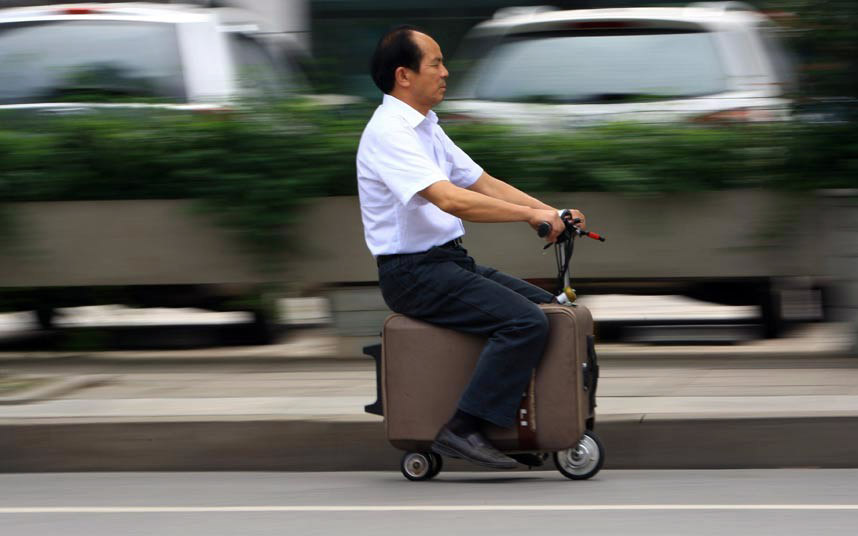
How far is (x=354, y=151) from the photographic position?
8.01m

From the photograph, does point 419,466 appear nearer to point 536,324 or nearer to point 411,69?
point 536,324

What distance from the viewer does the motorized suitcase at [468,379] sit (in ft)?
18.3

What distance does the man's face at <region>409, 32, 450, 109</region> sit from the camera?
5.65 meters

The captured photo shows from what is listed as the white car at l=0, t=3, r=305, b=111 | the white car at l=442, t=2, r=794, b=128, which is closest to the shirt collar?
the white car at l=442, t=2, r=794, b=128

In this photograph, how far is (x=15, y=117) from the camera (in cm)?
820

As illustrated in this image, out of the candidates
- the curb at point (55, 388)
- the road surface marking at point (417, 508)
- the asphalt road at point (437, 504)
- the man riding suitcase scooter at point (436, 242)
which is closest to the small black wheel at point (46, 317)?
the curb at point (55, 388)

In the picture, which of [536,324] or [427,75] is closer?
[536,324]

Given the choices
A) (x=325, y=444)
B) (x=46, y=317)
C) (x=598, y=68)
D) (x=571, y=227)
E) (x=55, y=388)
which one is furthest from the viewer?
(x=46, y=317)

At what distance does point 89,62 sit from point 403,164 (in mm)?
3729

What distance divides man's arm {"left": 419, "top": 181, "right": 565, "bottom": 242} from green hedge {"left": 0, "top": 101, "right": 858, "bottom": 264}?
2.42 meters

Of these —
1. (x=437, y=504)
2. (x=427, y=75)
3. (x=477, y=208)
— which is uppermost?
(x=427, y=75)

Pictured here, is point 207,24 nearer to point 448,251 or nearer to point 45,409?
point 45,409

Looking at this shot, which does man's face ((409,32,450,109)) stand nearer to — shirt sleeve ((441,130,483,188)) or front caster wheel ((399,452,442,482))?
shirt sleeve ((441,130,483,188))

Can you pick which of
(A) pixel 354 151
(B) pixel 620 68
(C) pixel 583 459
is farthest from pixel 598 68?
(C) pixel 583 459
